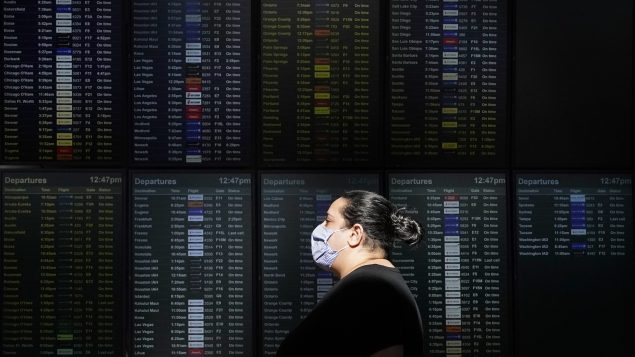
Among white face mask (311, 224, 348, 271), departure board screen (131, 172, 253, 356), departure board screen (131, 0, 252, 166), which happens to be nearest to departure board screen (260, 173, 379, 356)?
departure board screen (131, 172, 253, 356)

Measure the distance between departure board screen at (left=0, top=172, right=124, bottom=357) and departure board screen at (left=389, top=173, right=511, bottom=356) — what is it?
1413 mm

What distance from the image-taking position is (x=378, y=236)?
238 cm

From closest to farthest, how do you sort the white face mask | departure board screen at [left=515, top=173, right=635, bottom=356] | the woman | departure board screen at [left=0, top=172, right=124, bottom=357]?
1. the woman
2. the white face mask
3. departure board screen at [left=0, top=172, right=124, bottom=357]
4. departure board screen at [left=515, top=173, right=635, bottom=356]

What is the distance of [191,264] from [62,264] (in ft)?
2.05

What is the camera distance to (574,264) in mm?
3359

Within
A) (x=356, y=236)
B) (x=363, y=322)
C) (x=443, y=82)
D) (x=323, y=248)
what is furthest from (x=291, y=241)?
(x=363, y=322)

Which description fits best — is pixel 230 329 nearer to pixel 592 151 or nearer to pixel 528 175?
pixel 528 175

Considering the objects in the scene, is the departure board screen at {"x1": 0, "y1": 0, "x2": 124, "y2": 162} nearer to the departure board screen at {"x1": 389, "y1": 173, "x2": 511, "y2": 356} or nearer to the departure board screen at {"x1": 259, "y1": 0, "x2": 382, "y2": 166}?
the departure board screen at {"x1": 259, "y1": 0, "x2": 382, "y2": 166}

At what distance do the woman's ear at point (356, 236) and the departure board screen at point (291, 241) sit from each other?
0.89m

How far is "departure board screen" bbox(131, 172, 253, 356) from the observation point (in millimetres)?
3254

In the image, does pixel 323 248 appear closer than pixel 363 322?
No

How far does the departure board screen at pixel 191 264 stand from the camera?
3254mm

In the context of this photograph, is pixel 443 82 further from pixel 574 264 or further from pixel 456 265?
pixel 574 264

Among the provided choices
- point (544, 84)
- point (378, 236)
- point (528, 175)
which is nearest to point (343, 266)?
point (378, 236)
